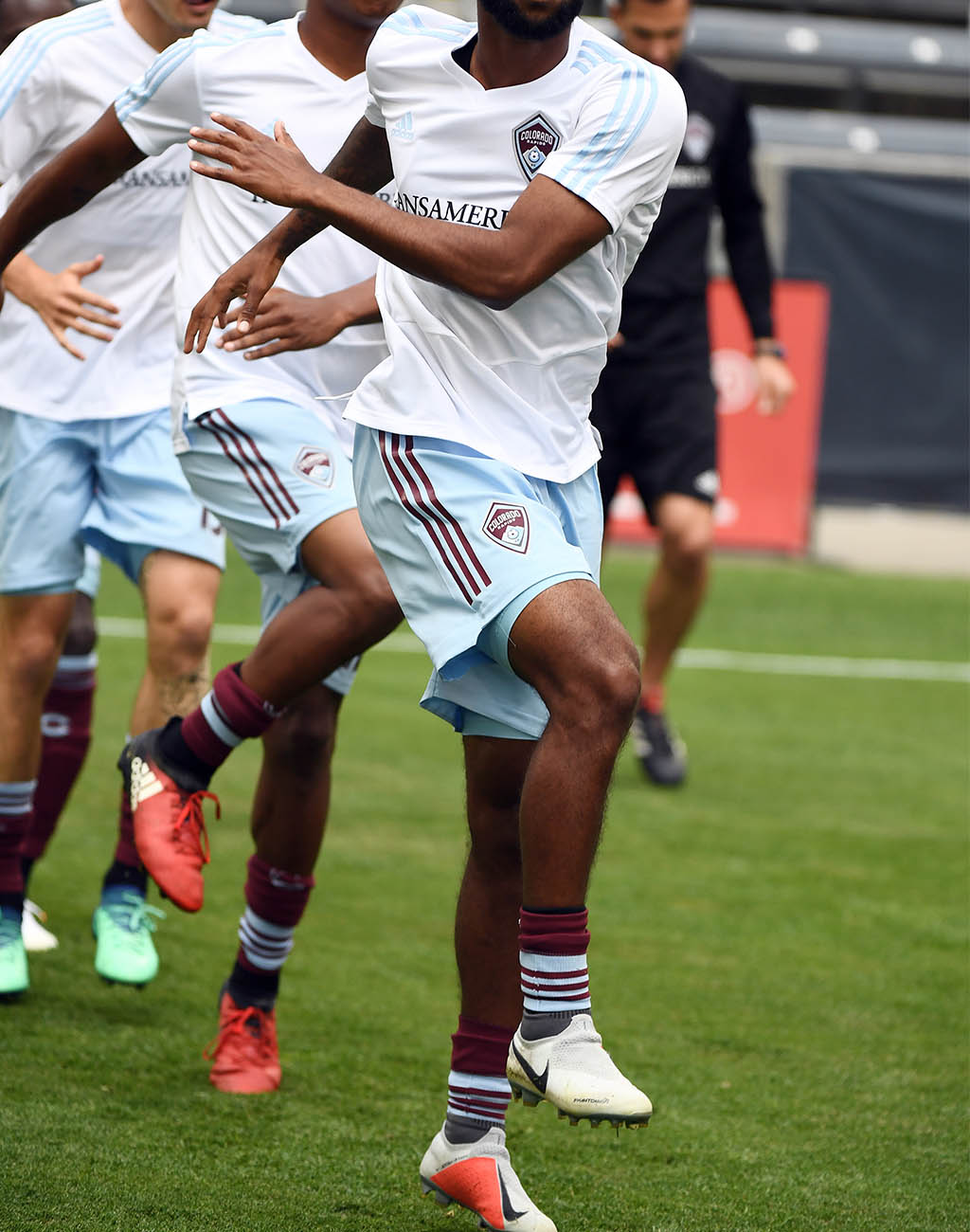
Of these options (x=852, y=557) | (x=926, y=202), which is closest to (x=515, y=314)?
(x=852, y=557)

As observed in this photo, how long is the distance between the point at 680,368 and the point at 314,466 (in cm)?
342

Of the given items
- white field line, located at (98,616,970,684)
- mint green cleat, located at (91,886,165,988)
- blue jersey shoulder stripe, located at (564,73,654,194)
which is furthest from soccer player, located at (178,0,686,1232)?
white field line, located at (98,616,970,684)

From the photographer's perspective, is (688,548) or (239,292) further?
(688,548)

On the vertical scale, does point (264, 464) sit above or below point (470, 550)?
below

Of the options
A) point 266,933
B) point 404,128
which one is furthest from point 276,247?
point 266,933

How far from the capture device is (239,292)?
3168 millimetres

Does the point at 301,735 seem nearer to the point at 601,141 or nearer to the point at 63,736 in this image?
the point at 63,736

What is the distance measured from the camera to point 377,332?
12.8ft

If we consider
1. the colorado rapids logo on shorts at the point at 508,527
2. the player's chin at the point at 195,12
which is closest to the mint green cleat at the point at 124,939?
the colorado rapids logo on shorts at the point at 508,527

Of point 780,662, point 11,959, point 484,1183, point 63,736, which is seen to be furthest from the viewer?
point 780,662

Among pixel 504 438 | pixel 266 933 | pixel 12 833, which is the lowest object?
pixel 12 833

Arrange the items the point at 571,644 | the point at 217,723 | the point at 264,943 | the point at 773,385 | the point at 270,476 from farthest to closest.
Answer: the point at 773,385 < the point at 264,943 < the point at 270,476 < the point at 217,723 < the point at 571,644

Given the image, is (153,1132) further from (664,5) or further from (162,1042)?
(664,5)

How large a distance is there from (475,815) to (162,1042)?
116 centimetres
